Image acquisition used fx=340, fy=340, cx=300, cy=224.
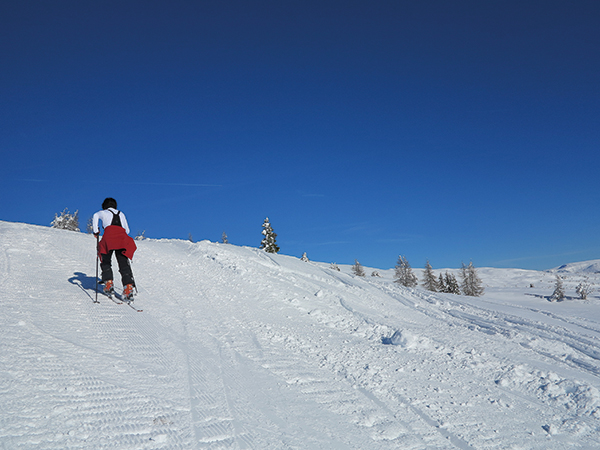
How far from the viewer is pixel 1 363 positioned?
12.6 ft

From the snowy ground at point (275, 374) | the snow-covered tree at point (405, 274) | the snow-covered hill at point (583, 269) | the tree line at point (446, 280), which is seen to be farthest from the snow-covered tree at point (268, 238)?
the snow-covered hill at point (583, 269)

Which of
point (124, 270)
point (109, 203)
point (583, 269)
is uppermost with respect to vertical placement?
point (109, 203)

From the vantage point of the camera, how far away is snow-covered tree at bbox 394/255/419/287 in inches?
1718

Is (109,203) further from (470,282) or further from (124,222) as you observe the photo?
(470,282)

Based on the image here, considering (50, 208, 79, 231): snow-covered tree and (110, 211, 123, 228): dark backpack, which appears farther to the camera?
(50, 208, 79, 231): snow-covered tree

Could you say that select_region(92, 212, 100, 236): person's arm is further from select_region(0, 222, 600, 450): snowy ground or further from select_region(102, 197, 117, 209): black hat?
select_region(0, 222, 600, 450): snowy ground

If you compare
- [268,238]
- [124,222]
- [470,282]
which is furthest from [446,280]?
[124,222]

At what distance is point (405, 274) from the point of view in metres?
44.0

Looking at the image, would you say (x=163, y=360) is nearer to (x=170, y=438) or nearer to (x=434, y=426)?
(x=170, y=438)

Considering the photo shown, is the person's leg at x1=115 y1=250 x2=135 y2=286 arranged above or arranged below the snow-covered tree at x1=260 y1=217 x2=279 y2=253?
below

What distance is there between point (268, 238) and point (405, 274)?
722 inches

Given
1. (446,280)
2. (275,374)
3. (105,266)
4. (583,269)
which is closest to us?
(275,374)

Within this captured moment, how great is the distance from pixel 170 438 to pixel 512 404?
12.0 ft

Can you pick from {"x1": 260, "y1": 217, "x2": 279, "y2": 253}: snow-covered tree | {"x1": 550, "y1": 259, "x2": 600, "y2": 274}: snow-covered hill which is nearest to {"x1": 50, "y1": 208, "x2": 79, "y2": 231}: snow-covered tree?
{"x1": 260, "y1": 217, "x2": 279, "y2": 253}: snow-covered tree
